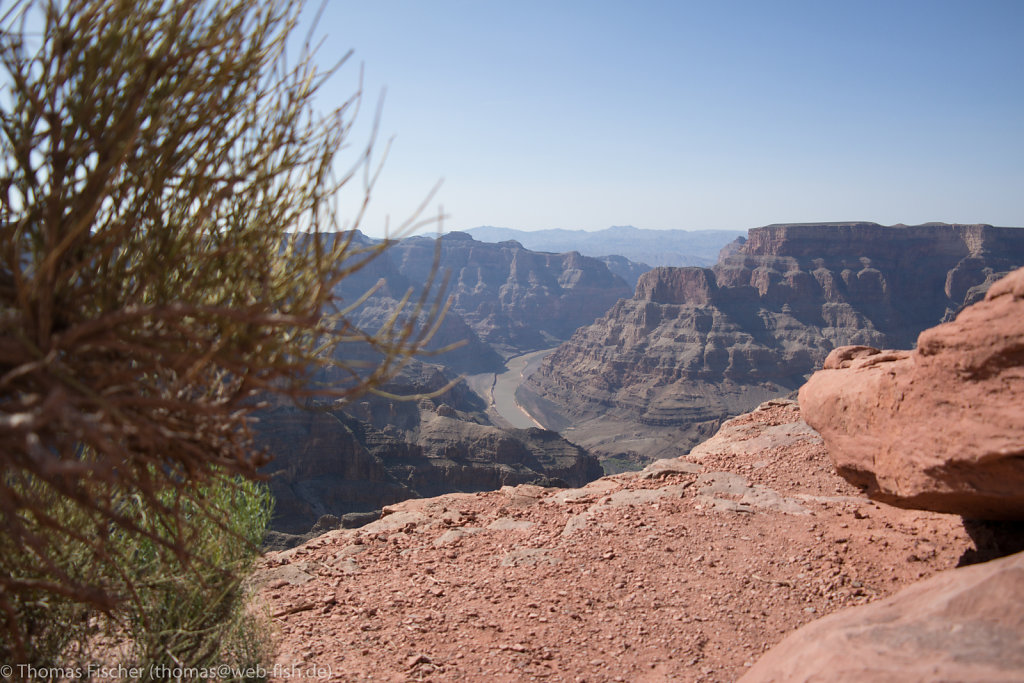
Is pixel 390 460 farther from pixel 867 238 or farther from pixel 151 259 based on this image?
pixel 867 238

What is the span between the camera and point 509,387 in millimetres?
104375

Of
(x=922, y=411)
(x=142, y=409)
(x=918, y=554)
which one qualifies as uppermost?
(x=142, y=409)

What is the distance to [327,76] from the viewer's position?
131 inches

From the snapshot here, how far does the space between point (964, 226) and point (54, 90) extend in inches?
4081

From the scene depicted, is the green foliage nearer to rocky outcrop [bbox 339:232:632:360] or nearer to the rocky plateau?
the rocky plateau

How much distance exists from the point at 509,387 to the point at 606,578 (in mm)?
97813

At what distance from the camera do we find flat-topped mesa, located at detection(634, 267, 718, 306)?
9219cm

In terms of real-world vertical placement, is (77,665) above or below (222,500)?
below

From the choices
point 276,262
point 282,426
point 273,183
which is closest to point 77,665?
point 276,262

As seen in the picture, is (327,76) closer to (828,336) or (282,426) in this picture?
(282,426)

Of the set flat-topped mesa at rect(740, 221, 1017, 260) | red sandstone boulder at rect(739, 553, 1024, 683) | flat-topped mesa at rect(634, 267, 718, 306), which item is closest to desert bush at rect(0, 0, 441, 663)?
red sandstone boulder at rect(739, 553, 1024, 683)

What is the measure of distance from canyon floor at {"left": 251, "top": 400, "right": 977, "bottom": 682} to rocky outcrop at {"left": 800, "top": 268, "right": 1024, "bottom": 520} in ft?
3.93

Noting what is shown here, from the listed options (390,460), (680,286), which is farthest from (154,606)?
(680,286)

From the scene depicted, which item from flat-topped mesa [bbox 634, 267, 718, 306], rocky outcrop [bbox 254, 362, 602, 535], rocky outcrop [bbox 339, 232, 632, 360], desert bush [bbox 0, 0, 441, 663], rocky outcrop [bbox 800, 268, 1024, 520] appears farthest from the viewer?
rocky outcrop [bbox 339, 232, 632, 360]
